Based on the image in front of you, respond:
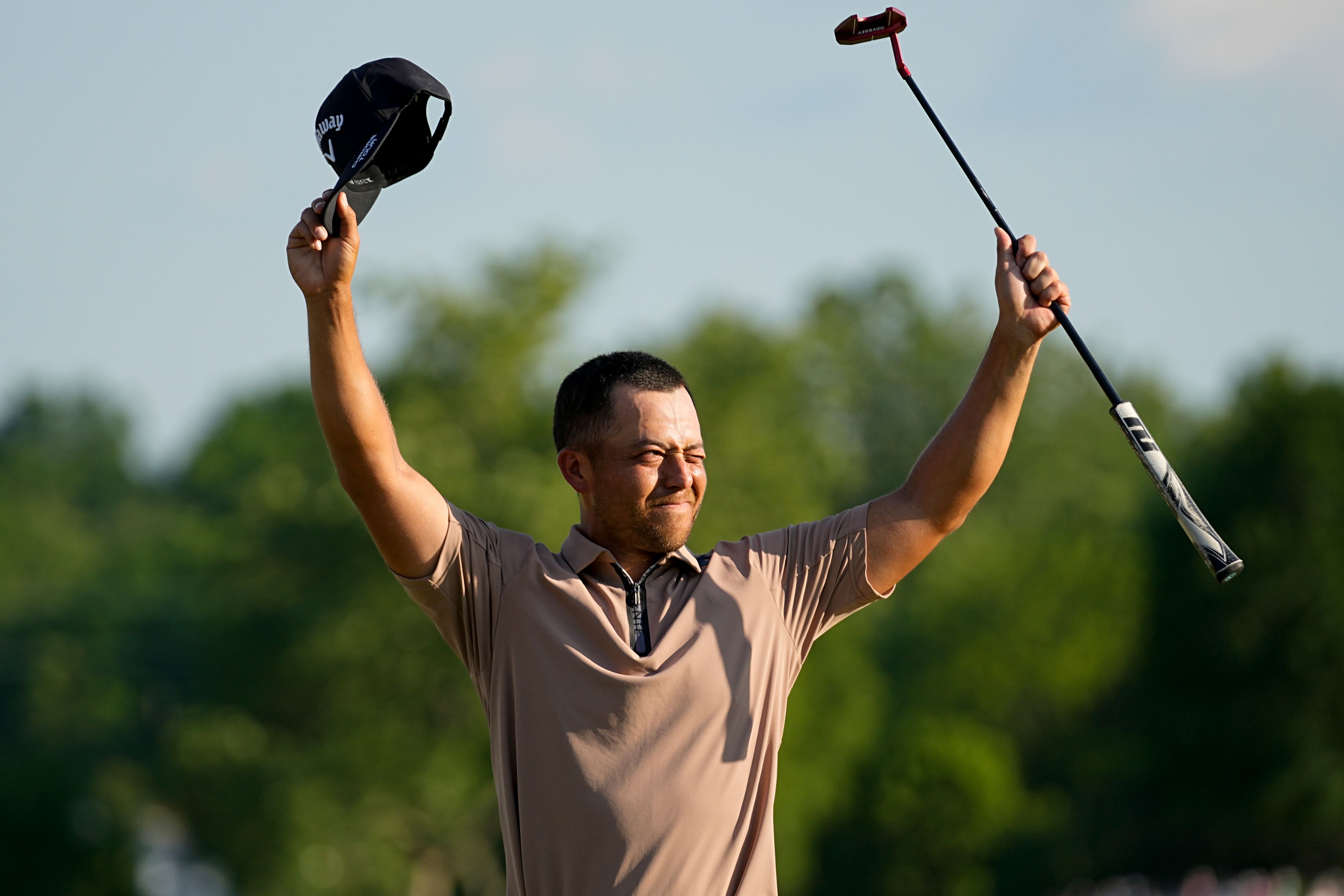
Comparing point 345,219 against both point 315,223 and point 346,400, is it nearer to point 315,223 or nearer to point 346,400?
point 315,223

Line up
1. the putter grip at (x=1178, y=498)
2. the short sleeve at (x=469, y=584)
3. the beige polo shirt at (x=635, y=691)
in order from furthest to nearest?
the short sleeve at (x=469, y=584) < the putter grip at (x=1178, y=498) < the beige polo shirt at (x=635, y=691)

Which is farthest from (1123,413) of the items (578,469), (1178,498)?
(578,469)

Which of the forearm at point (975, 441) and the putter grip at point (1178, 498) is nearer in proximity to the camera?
the putter grip at point (1178, 498)

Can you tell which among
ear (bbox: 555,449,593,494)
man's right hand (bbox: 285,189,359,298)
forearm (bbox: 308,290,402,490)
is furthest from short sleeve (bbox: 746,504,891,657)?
man's right hand (bbox: 285,189,359,298)

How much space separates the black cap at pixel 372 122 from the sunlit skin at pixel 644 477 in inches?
33.5

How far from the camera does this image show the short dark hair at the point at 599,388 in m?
4.03

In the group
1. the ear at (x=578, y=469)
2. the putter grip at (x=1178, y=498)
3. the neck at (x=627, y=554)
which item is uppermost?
the ear at (x=578, y=469)

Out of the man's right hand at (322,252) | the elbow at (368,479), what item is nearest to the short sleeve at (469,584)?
the elbow at (368,479)

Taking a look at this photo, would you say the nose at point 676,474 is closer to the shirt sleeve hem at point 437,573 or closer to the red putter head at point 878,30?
the shirt sleeve hem at point 437,573

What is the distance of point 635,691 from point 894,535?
32.9 inches

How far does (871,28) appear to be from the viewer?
4562mm

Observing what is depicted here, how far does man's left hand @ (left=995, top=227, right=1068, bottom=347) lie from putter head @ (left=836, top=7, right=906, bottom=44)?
0.86 metres

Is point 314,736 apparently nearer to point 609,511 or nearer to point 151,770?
point 151,770

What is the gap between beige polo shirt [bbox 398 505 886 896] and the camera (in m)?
3.60
